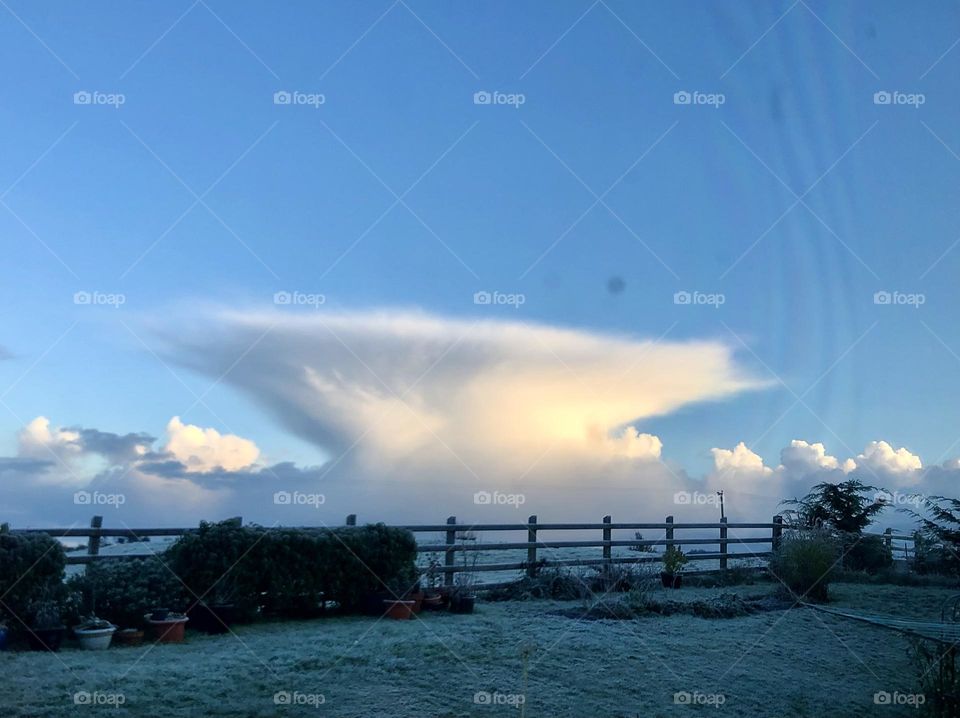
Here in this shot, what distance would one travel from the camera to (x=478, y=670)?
8.50m

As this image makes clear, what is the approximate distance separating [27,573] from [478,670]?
→ 16.4 ft

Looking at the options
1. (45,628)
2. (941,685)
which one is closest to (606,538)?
(941,685)

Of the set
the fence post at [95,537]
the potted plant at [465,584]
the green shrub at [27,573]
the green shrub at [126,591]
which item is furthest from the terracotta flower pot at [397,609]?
the green shrub at [27,573]

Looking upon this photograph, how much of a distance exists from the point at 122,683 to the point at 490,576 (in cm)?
861

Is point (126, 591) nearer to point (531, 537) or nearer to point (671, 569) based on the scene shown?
point (531, 537)

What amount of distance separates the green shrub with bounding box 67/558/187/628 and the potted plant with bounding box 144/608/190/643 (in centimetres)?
40

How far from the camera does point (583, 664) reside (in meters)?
9.12

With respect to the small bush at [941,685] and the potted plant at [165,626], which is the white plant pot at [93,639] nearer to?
the potted plant at [165,626]

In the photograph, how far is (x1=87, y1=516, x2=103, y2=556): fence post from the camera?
1143cm

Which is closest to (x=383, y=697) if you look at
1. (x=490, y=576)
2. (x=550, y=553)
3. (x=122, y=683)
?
(x=122, y=683)

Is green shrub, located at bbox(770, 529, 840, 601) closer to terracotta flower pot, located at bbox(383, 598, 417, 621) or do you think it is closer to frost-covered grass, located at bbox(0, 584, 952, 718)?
frost-covered grass, located at bbox(0, 584, 952, 718)

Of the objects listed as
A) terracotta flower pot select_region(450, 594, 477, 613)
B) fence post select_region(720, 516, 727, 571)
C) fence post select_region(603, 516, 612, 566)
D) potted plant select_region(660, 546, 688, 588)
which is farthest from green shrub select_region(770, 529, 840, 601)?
terracotta flower pot select_region(450, 594, 477, 613)

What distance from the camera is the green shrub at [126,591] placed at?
10.3 meters

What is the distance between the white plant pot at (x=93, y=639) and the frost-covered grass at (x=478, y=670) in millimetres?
205
